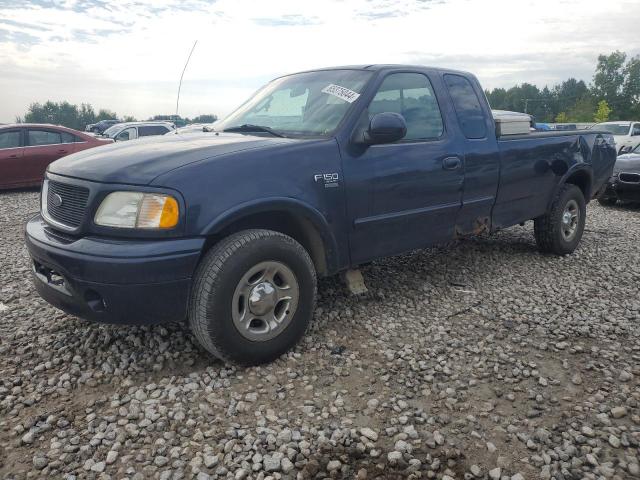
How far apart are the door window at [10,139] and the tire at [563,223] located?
9.97m

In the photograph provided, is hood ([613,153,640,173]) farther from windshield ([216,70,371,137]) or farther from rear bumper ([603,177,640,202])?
windshield ([216,70,371,137])

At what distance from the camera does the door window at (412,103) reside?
376 centimetres

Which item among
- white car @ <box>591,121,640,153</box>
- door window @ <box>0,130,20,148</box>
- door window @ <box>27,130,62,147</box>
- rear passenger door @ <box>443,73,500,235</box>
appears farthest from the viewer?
white car @ <box>591,121,640,153</box>

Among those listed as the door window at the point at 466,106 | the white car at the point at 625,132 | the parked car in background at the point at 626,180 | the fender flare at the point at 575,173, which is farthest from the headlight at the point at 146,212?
the white car at the point at 625,132

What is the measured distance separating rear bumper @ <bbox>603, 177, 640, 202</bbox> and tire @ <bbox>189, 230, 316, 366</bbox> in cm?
831

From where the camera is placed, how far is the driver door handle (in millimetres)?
3979

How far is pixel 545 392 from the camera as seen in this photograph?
2.90 meters

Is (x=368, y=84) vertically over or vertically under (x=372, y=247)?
over

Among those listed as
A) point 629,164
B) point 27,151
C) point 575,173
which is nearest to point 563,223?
point 575,173

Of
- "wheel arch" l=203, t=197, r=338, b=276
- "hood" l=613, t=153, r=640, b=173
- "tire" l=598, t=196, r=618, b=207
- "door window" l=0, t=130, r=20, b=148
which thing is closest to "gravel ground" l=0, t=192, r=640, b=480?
"wheel arch" l=203, t=197, r=338, b=276

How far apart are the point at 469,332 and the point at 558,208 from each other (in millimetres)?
2456

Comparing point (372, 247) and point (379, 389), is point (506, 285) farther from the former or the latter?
point (379, 389)

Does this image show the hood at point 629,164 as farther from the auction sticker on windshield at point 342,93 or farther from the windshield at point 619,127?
the windshield at point 619,127

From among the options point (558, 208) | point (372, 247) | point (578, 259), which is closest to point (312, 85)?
point (372, 247)
